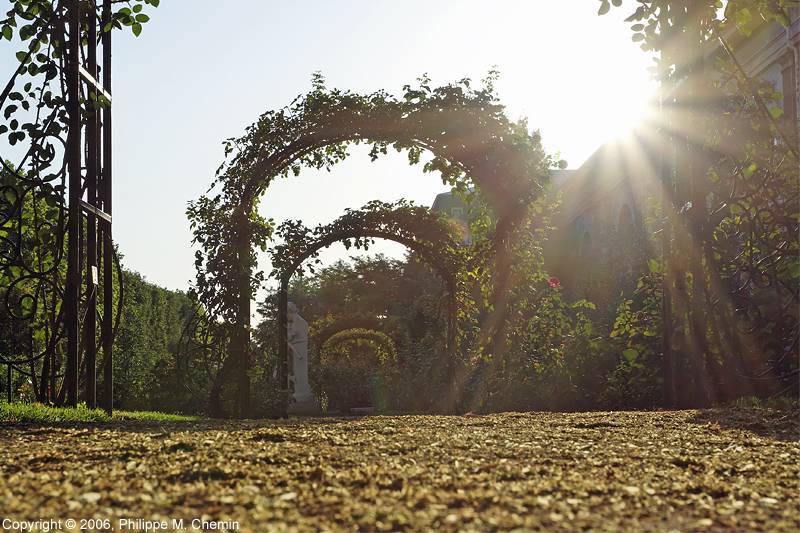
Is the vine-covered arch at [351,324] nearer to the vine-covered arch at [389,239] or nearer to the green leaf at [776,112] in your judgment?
the vine-covered arch at [389,239]

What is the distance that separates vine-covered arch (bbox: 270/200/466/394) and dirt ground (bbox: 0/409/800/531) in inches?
209

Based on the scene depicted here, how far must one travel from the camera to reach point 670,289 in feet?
21.5

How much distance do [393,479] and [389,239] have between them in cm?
A: 766

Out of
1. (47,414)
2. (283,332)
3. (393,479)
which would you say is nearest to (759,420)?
(393,479)

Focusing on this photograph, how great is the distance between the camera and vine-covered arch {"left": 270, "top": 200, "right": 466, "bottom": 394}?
9773 millimetres

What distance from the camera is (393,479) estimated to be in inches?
109

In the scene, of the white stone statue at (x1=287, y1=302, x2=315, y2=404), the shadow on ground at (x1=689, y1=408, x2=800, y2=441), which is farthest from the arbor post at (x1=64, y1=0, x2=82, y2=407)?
the white stone statue at (x1=287, y1=302, x2=315, y2=404)

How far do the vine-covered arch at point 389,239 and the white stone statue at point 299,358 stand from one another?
705 cm

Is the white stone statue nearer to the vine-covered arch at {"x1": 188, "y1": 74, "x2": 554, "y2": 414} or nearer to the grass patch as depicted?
the vine-covered arch at {"x1": 188, "y1": 74, "x2": 554, "y2": 414}

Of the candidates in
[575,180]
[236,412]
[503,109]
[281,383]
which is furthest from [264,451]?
[575,180]

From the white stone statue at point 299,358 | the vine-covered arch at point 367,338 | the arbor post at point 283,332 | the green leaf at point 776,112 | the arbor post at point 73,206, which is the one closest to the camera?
the arbor post at point 73,206

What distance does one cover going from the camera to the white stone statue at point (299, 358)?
17172mm

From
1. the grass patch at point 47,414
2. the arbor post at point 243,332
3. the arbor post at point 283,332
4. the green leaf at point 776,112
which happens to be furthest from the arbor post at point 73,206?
the green leaf at point 776,112

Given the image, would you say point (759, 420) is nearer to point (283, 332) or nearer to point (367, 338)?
point (283, 332)
